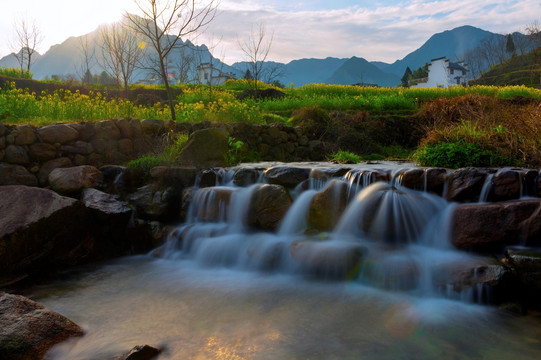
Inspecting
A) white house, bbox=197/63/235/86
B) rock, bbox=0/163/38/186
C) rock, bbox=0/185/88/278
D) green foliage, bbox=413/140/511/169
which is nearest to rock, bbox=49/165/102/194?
rock, bbox=0/163/38/186

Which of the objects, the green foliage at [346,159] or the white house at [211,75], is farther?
the white house at [211,75]

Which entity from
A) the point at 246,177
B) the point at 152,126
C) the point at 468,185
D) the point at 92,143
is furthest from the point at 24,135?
the point at 468,185

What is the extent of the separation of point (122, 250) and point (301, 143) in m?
6.34

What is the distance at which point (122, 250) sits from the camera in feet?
22.1

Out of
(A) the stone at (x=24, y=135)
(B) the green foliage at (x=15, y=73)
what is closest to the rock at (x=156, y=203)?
(A) the stone at (x=24, y=135)

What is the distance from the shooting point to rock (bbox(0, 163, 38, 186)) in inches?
287

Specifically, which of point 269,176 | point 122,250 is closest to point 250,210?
point 269,176

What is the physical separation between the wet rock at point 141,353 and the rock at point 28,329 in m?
0.80

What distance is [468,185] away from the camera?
5184mm

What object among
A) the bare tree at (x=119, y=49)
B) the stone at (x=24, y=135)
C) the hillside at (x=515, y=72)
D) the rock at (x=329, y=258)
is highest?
the hillside at (x=515, y=72)

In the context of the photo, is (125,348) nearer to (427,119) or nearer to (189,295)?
(189,295)

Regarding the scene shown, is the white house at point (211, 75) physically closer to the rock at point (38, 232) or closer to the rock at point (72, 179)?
the rock at point (72, 179)

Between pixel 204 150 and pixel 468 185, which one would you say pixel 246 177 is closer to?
pixel 204 150

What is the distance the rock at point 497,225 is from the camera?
4255mm
